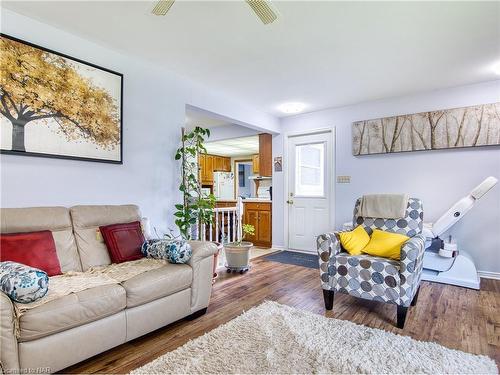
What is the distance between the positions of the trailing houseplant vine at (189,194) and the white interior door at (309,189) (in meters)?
2.09

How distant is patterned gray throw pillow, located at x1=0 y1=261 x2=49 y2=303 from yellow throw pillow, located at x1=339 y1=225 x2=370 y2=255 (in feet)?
7.41

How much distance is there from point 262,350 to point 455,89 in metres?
3.89

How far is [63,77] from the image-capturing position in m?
2.38

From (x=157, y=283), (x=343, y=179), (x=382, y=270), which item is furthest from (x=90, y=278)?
(x=343, y=179)

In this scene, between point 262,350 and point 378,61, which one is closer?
point 262,350

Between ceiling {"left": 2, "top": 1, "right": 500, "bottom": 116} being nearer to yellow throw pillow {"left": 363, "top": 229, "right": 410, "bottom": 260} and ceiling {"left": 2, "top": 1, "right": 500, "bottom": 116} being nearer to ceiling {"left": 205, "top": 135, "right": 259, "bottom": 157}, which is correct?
yellow throw pillow {"left": 363, "top": 229, "right": 410, "bottom": 260}

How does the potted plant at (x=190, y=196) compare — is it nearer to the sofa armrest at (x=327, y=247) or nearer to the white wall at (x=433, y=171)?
the sofa armrest at (x=327, y=247)

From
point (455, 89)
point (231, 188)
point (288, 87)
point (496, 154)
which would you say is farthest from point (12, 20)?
point (231, 188)

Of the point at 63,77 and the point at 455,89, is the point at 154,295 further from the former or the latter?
the point at 455,89

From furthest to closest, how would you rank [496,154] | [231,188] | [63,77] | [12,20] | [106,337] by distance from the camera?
Result: [231,188]
[496,154]
[63,77]
[12,20]
[106,337]

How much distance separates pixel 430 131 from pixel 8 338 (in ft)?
14.8

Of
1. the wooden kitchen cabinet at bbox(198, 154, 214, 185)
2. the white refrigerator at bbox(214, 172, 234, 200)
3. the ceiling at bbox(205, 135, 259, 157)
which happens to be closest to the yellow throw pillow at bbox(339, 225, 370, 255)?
the ceiling at bbox(205, 135, 259, 157)

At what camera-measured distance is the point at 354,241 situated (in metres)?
2.65

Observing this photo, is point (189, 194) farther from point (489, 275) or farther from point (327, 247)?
point (489, 275)
